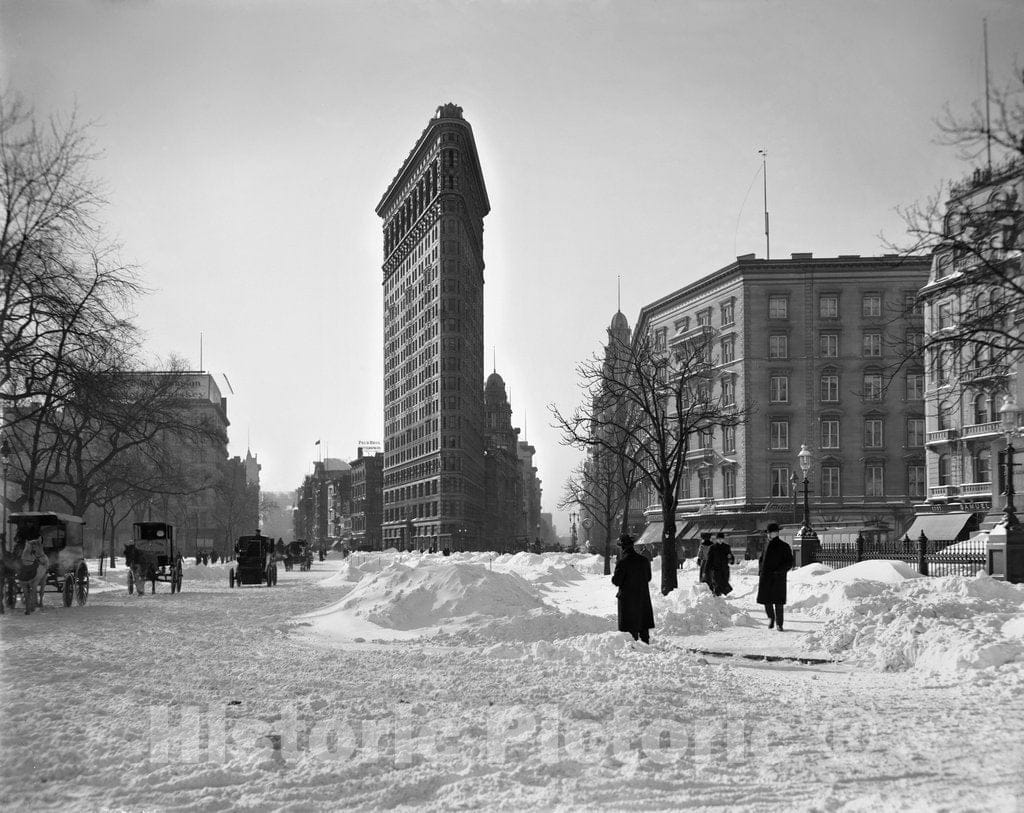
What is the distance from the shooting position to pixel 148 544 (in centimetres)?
3591

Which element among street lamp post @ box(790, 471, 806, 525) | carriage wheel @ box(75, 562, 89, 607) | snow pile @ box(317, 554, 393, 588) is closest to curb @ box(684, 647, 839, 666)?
carriage wheel @ box(75, 562, 89, 607)

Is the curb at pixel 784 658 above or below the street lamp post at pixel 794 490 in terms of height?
below

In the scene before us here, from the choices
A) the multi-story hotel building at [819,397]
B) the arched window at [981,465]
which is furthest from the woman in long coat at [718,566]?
the multi-story hotel building at [819,397]

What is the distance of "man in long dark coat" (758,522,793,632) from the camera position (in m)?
17.0

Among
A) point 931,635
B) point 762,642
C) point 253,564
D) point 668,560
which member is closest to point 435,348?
point 253,564

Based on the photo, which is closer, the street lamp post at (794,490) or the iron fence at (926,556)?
the iron fence at (926,556)

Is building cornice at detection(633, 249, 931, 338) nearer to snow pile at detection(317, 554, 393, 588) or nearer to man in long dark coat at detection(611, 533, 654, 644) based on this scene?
snow pile at detection(317, 554, 393, 588)

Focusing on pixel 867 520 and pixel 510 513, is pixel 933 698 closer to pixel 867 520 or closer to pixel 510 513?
pixel 867 520

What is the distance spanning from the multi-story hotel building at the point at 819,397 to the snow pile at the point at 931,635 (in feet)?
159

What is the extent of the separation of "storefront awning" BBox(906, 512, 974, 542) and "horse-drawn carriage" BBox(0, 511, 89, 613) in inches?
1426

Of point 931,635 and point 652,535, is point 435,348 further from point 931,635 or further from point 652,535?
point 931,635

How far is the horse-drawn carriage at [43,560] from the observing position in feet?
70.0

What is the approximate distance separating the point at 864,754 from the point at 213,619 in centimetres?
1586

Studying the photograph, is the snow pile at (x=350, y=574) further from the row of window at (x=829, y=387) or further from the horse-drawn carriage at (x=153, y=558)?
the row of window at (x=829, y=387)
